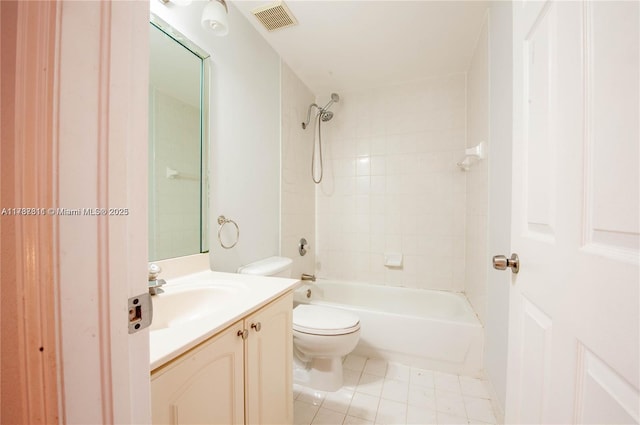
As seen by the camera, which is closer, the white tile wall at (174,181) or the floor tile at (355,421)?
the white tile wall at (174,181)

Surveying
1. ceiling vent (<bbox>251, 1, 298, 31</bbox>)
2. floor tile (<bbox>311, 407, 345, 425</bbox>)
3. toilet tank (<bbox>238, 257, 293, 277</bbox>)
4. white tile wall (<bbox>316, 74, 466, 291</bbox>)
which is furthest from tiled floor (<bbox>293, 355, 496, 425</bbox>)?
ceiling vent (<bbox>251, 1, 298, 31</bbox>)

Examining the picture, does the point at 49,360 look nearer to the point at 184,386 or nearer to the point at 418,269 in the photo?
the point at 184,386

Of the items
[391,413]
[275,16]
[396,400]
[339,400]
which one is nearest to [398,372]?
[396,400]

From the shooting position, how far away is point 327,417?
130 centimetres

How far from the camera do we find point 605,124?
0.39 metres

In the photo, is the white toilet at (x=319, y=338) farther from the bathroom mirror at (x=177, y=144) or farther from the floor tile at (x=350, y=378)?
the bathroom mirror at (x=177, y=144)

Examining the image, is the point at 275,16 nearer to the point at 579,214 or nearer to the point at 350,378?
the point at 579,214

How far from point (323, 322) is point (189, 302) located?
2.54 feet

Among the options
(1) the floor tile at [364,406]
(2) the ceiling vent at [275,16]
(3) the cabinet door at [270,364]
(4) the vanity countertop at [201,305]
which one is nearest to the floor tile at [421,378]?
(1) the floor tile at [364,406]

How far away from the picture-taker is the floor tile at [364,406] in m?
1.31

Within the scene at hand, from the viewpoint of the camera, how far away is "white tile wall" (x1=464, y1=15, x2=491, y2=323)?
5.06ft

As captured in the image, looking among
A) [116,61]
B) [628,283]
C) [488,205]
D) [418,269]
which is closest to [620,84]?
[628,283]

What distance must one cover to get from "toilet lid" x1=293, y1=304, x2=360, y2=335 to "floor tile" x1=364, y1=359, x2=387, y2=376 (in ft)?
1.53

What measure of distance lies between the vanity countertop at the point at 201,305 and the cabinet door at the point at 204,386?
34 mm
